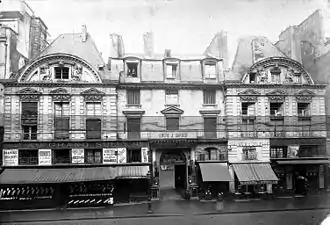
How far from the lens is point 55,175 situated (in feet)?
21.4

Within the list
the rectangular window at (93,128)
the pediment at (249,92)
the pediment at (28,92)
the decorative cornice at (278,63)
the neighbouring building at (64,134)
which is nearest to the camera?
the decorative cornice at (278,63)

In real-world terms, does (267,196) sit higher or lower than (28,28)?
lower

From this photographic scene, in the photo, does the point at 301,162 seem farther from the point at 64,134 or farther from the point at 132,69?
the point at 64,134

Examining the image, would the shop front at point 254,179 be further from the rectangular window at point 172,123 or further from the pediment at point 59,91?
the pediment at point 59,91

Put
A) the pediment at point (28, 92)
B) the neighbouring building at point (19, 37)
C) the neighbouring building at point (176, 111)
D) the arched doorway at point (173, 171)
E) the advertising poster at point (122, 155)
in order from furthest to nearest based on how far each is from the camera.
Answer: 1. the arched doorway at point (173, 171)
2. the advertising poster at point (122, 155)
3. the neighbouring building at point (176, 111)
4. the pediment at point (28, 92)
5. the neighbouring building at point (19, 37)

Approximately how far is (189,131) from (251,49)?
2.32 meters

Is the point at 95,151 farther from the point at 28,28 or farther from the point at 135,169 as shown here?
the point at 28,28

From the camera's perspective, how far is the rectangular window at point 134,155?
23.1 ft

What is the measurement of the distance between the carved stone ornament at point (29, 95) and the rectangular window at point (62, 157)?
130 cm

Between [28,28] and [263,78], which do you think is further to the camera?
[263,78]

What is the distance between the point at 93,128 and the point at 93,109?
0.62 m

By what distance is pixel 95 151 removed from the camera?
6.84m

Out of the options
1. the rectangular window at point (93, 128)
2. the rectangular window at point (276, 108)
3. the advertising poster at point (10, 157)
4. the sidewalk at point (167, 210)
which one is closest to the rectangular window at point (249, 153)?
the rectangular window at point (276, 108)

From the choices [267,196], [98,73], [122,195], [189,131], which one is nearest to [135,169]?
[122,195]
